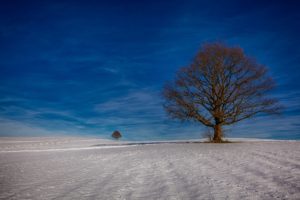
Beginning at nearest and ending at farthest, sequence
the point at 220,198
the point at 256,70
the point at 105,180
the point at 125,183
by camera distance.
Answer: the point at 220,198
the point at 125,183
the point at 105,180
the point at 256,70

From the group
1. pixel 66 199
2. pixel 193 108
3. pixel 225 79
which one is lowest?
pixel 66 199

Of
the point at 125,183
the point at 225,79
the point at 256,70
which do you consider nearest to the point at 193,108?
the point at 225,79

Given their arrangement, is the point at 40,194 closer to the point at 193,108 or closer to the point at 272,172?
the point at 272,172

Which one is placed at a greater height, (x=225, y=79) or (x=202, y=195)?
(x=225, y=79)

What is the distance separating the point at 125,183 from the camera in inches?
275

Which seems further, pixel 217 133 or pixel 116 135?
pixel 116 135

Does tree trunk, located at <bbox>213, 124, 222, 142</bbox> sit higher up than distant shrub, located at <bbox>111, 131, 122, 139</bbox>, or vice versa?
distant shrub, located at <bbox>111, 131, 122, 139</bbox>

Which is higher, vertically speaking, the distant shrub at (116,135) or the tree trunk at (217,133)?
the distant shrub at (116,135)

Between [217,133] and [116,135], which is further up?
[116,135]

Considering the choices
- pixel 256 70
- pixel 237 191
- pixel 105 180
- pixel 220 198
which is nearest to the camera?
pixel 220 198

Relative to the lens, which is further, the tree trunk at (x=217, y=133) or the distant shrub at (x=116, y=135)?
the distant shrub at (x=116, y=135)

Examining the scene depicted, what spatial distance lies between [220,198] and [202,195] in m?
0.43

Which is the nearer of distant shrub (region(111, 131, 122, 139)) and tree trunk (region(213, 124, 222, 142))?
tree trunk (region(213, 124, 222, 142))

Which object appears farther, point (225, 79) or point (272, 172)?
point (225, 79)
